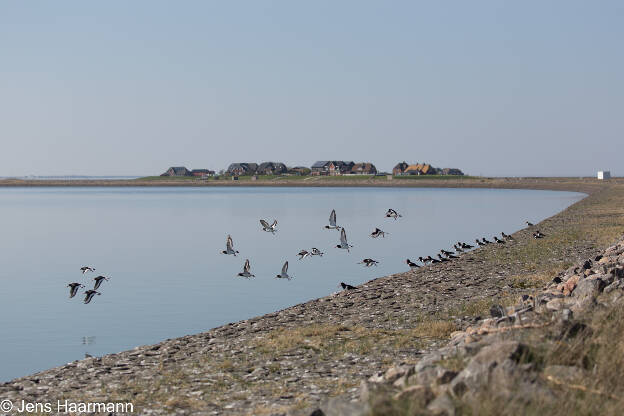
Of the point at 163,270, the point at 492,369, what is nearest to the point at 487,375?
the point at 492,369

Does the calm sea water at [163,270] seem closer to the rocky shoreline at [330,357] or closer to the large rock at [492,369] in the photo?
the rocky shoreline at [330,357]

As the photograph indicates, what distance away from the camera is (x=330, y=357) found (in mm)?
17078

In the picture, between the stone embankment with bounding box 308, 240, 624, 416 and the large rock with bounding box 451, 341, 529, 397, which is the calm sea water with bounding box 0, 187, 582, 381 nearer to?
the stone embankment with bounding box 308, 240, 624, 416

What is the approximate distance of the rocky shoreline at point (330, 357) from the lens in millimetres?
11516

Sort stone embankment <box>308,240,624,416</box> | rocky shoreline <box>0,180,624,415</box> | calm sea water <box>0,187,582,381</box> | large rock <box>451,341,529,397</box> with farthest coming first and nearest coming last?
calm sea water <box>0,187,582,381</box> → rocky shoreline <box>0,180,624,415</box> → large rock <box>451,341,529,397</box> → stone embankment <box>308,240,624,416</box>

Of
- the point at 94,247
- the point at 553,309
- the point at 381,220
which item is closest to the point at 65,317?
the point at 553,309

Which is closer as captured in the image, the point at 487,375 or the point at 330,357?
the point at 487,375

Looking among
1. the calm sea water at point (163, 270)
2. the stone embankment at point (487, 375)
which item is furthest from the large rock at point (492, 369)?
the calm sea water at point (163, 270)

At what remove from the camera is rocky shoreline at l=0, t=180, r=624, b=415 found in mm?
11516

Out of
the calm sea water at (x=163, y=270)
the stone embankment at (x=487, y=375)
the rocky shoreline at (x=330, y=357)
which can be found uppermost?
the stone embankment at (x=487, y=375)

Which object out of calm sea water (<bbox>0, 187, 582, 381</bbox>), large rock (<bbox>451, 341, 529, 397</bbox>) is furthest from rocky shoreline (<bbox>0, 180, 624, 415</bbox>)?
calm sea water (<bbox>0, 187, 582, 381</bbox>)

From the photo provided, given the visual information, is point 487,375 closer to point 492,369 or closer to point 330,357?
point 492,369

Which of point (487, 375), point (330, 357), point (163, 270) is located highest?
point (487, 375)

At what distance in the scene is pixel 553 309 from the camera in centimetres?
1507
